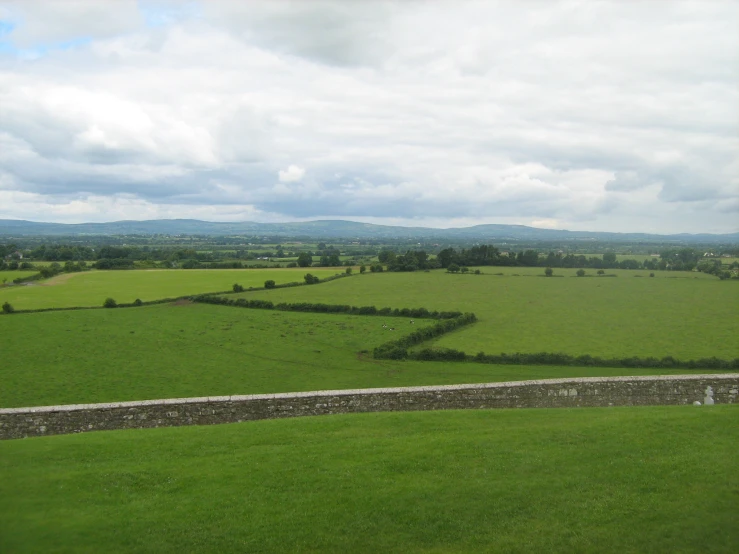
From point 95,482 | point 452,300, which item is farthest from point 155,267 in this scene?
point 95,482

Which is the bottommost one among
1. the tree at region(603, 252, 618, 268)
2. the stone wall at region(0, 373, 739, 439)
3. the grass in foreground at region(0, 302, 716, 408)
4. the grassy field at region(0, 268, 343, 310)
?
the grass in foreground at region(0, 302, 716, 408)

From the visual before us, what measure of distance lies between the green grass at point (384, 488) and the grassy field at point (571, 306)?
82.9 feet

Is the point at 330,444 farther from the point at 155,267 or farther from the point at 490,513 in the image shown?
→ the point at 155,267

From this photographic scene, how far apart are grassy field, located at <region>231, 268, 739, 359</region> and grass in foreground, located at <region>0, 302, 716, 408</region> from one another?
18.9ft

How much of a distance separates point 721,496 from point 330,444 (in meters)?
6.26

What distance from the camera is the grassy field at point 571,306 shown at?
35875 millimetres

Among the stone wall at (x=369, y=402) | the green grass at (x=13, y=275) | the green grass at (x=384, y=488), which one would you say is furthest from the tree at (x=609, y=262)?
the green grass at (x=13, y=275)

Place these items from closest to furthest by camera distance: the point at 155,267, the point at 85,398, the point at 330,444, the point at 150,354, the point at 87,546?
the point at 87,546
the point at 330,444
the point at 85,398
the point at 150,354
the point at 155,267

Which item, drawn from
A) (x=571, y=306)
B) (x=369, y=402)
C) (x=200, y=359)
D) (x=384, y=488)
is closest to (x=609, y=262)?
(x=571, y=306)

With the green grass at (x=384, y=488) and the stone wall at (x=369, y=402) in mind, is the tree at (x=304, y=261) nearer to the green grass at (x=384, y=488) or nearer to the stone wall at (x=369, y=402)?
the stone wall at (x=369, y=402)


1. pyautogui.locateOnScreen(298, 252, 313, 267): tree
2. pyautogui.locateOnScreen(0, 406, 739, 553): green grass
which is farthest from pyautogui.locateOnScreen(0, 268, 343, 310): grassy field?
pyautogui.locateOnScreen(0, 406, 739, 553): green grass

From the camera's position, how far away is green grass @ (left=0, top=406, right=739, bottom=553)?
716 cm

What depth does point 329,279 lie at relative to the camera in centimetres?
7419

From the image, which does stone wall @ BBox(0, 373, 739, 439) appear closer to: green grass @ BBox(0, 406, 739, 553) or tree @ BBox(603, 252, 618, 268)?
green grass @ BBox(0, 406, 739, 553)
